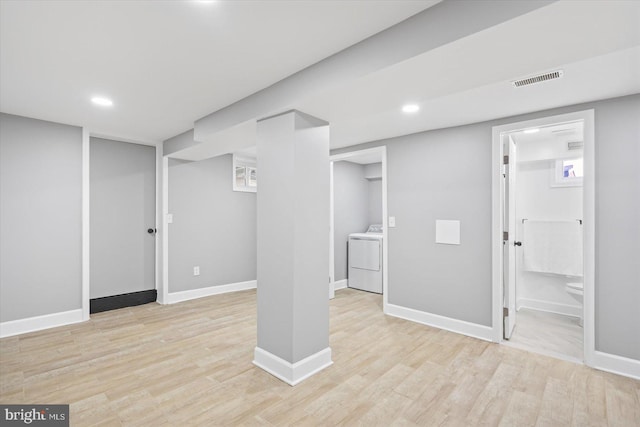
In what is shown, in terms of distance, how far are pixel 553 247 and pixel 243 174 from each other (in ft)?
15.9

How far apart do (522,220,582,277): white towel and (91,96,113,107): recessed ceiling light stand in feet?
17.1

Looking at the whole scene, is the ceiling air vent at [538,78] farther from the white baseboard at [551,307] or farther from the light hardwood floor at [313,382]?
the white baseboard at [551,307]

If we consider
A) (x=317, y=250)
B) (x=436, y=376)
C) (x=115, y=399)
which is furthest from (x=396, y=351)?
(x=115, y=399)

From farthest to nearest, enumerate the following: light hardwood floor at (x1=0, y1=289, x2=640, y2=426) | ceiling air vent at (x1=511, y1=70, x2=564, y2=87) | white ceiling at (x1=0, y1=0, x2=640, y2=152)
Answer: ceiling air vent at (x1=511, y1=70, x2=564, y2=87), light hardwood floor at (x1=0, y1=289, x2=640, y2=426), white ceiling at (x1=0, y1=0, x2=640, y2=152)

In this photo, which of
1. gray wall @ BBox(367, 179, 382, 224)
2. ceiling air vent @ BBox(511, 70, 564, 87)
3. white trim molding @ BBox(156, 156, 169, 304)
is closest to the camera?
ceiling air vent @ BBox(511, 70, 564, 87)

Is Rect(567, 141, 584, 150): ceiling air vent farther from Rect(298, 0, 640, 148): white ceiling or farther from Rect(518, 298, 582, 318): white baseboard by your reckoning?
Rect(518, 298, 582, 318): white baseboard

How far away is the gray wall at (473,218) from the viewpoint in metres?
2.44

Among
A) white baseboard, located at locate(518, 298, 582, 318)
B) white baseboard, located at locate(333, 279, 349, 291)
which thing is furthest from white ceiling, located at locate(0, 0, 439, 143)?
white baseboard, located at locate(518, 298, 582, 318)

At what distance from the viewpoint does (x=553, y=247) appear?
159 inches

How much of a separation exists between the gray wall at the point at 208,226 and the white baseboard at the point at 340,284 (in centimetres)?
150

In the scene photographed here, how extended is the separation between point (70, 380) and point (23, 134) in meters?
2.69

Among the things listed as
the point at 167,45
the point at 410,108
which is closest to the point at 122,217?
the point at 167,45

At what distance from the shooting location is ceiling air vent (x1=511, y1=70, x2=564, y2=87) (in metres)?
2.08

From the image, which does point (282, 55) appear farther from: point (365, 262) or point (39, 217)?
point (365, 262)
